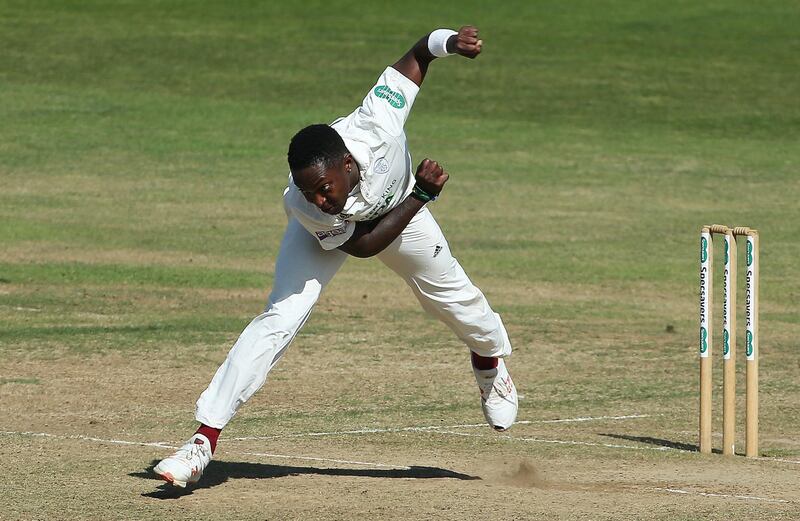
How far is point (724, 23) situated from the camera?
3438cm

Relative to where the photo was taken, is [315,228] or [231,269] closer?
[315,228]

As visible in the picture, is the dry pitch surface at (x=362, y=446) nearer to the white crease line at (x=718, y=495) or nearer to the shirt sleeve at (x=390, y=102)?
the white crease line at (x=718, y=495)

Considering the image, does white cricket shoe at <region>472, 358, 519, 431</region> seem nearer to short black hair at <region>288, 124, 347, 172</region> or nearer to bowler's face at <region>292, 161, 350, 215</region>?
bowler's face at <region>292, 161, 350, 215</region>

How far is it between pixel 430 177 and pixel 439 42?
0.78m

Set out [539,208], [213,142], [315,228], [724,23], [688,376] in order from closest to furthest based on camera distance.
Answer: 1. [315,228]
2. [688,376]
3. [539,208]
4. [213,142]
5. [724,23]

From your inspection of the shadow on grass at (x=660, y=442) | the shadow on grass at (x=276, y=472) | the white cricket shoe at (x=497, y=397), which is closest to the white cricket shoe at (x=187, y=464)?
the shadow on grass at (x=276, y=472)

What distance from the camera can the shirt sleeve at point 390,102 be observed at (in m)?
7.62

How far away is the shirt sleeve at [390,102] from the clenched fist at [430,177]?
8.8 inches

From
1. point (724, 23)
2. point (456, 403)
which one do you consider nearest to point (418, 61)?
point (456, 403)

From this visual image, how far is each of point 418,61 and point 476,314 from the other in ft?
4.31

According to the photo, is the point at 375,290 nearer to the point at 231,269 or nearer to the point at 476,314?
the point at 231,269

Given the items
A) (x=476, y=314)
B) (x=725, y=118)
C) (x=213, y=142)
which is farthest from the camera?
(x=725, y=118)

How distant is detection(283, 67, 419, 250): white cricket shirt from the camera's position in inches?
294

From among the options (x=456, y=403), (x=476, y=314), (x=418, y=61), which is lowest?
(x=456, y=403)
